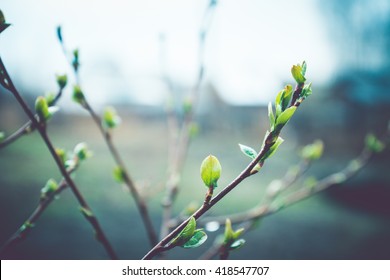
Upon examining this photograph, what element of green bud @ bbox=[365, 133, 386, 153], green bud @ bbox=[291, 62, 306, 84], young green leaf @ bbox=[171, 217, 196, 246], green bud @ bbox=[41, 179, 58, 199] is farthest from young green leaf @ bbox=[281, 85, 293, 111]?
green bud @ bbox=[365, 133, 386, 153]

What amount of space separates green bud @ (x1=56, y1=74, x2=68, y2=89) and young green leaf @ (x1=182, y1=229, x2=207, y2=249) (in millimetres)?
390

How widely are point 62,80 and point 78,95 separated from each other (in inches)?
1.6

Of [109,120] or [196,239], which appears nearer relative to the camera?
[196,239]

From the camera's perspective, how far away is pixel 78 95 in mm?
571

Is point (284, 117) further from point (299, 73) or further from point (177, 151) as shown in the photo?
point (177, 151)

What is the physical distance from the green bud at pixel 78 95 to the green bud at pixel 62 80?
0.07 ft

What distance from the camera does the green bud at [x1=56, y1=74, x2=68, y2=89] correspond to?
1.84ft

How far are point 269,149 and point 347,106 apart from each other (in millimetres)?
10225

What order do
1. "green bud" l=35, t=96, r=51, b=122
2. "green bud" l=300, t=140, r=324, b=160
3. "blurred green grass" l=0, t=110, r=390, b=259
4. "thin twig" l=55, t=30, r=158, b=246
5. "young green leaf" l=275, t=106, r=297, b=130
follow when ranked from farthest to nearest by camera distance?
"blurred green grass" l=0, t=110, r=390, b=259 < "green bud" l=300, t=140, r=324, b=160 < "thin twig" l=55, t=30, r=158, b=246 < "green bud" l=35, t=96, r=51, b=122 < "young green leaf" l=275, t=106, r=297, b=130

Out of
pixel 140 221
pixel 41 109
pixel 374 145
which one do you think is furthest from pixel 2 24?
pixel 140 221

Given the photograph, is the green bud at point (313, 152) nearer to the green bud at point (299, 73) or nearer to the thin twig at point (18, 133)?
the green bud at point (299, 73)

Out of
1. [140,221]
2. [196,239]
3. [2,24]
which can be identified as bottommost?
[140,221]

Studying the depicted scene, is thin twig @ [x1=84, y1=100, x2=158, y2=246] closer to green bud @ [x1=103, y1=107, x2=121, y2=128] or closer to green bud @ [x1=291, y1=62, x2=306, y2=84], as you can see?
green bud @ [x1=103, y1=107, x2=121, y2=128]

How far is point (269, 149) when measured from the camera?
363 millimetres
